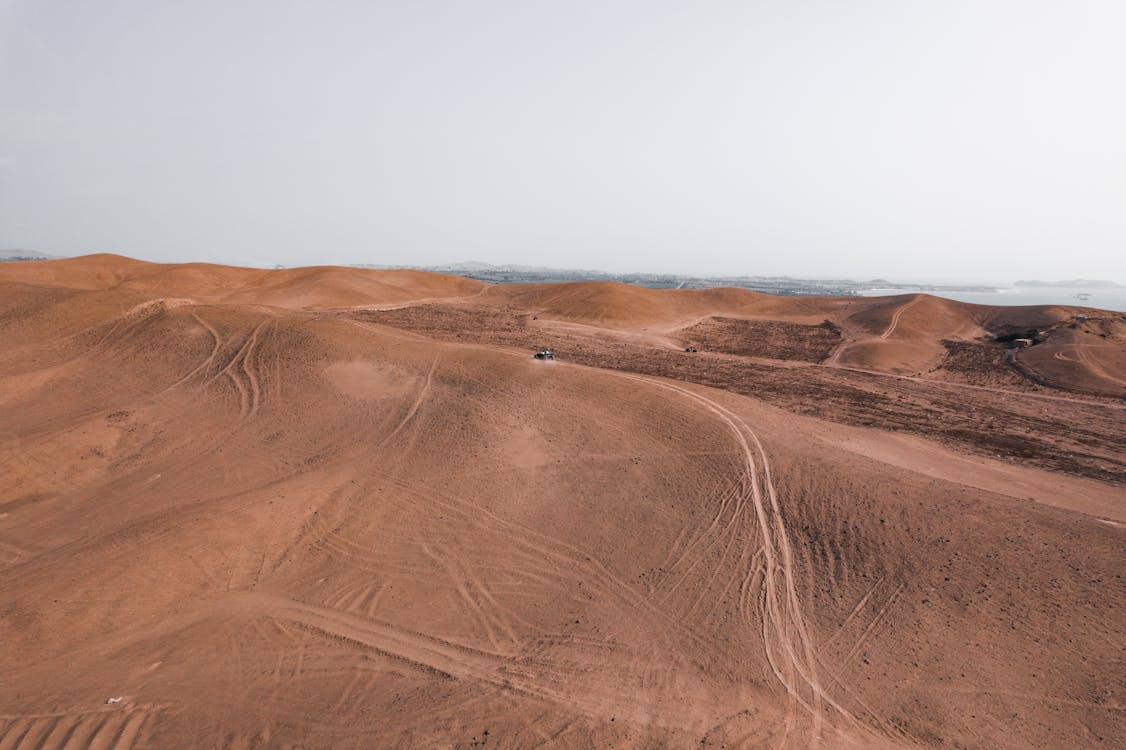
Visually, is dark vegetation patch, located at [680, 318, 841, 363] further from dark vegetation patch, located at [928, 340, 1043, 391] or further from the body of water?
the body of water

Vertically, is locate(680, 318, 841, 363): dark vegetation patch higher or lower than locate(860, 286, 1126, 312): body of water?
lower

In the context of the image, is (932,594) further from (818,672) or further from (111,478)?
(111,478)

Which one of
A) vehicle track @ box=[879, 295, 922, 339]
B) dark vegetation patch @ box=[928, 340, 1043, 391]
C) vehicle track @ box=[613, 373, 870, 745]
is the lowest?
vehicle track @ box=[613, 373, 870, 745]

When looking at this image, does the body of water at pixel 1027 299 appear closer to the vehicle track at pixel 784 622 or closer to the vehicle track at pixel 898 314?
the vehicle track at pixel 898 314

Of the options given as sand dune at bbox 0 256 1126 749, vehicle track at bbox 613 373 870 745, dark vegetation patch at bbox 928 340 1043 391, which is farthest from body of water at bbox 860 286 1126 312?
vehicle track at bbox 613 373 870 745

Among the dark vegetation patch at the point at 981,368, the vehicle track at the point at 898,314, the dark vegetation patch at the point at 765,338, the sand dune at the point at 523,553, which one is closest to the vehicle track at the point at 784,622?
the sand dune at the point at 523,553

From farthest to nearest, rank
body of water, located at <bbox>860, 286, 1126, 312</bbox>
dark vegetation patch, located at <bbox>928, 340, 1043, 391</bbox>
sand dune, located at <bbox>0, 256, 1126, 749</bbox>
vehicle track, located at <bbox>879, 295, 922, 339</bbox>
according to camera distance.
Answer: body of water, located at <bbox>860, 286, 1126, 312</bbox> → vehicle track, located at <bbox>879, 295, 922, 339</bbox> → dark vegetation patch, located at <bbox>928, 340, 1043, 391</bbox> → sand dune, located at <bbox>0, 256, 1126, 749</bbox>

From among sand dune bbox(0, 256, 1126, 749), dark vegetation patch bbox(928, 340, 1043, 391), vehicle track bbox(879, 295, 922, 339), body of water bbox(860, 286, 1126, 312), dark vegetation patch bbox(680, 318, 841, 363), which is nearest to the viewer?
sand dune bbox(0, 256, 1126, 749)

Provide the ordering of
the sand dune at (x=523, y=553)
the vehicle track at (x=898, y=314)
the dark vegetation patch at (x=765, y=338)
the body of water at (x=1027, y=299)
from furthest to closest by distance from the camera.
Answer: the body of water at (x=1027, y=299), the vehicle track at (x=898, y=314), the dark vegetation patch at (x=765, y=338), the sand dune at (x=523, y=553)
